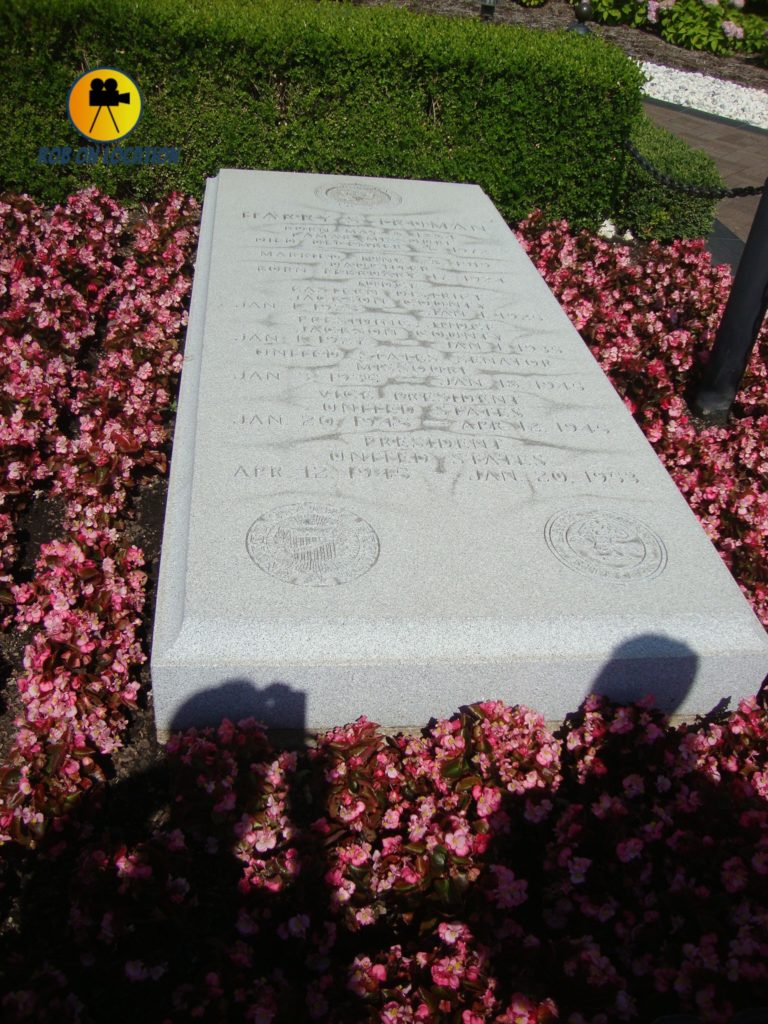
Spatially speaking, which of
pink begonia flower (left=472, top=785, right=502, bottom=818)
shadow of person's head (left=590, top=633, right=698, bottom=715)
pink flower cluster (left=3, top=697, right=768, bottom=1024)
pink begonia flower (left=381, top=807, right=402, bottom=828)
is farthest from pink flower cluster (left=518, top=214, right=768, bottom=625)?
pink begonia flower (left=381, top=807, right=402, bottom=828)

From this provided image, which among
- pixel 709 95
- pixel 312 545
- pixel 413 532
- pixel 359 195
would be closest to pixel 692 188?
pixel 359 195

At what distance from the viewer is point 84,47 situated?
6859 millimetres

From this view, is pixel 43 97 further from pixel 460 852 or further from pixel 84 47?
pixel 460 852

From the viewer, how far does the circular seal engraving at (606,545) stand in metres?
3.12

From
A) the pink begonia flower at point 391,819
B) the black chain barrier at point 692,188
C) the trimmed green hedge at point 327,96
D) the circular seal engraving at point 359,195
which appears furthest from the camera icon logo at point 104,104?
the pink begonia flower at point 391,819

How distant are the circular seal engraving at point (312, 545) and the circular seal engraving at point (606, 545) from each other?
74 cm

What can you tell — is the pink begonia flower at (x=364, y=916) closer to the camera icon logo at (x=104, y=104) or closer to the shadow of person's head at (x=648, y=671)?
the shadow of person's head at (x=648, y=671)

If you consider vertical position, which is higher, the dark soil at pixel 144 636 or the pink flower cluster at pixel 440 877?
the pink flower cluster at pixel 440 877

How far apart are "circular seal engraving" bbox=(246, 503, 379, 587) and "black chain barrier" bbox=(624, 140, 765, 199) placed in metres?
3.65

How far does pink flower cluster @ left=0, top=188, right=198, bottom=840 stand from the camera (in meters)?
2.80

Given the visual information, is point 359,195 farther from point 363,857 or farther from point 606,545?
point 363,857

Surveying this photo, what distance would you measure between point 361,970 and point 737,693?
5.54 feet

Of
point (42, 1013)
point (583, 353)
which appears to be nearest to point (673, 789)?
point (42, 1013)

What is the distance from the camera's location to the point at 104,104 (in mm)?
7129
